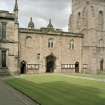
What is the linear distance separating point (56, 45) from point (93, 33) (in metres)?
8.49

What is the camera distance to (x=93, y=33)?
5369 centimetres

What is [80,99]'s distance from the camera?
16.2m

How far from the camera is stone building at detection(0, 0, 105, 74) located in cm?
4594

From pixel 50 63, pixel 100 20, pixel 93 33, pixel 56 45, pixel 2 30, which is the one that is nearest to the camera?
pixel 2 30

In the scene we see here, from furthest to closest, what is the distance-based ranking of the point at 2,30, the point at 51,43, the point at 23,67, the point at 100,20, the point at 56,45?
the point at 100,20, the point at 56,45, the point at 51,43, the point at 23,67, the point at 2,30

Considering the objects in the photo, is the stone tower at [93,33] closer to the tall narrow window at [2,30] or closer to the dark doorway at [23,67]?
the dark doorway at [23,67]

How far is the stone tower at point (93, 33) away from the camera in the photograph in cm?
5362

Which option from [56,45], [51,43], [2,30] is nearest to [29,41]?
[51,43]

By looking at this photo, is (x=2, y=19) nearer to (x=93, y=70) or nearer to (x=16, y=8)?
(x=16, y=8)

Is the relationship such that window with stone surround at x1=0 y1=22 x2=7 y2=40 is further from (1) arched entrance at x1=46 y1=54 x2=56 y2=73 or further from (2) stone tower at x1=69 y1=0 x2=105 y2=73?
(2) stone tower at x1=69 y1=0 x2=105 y2=73

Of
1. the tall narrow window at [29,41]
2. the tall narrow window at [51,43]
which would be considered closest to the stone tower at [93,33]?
the tall narrow window at [51,43]

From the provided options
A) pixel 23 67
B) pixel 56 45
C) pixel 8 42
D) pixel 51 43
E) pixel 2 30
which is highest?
pixel 2 30

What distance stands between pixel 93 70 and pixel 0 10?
905 inches

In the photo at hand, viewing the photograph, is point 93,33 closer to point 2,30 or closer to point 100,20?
point 100,20
